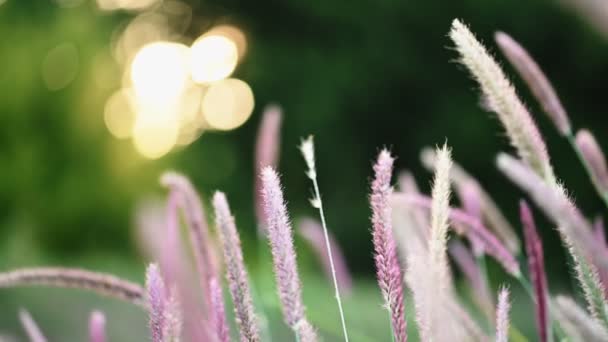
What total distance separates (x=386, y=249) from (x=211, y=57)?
4615mm

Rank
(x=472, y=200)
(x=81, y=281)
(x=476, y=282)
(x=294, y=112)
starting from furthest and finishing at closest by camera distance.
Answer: (x=294, y=112) → (x=476, y=282) → (x=472, y=200) → (x=81, y=281)

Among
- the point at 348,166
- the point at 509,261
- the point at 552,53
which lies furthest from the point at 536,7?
the point at 509,261

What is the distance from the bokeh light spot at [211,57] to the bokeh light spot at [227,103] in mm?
94

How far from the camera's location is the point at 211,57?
4934mm

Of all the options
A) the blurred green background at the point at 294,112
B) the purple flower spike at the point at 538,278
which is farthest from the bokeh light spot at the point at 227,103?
the purple flower spike at the point at 538,278

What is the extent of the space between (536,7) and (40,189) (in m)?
2.77

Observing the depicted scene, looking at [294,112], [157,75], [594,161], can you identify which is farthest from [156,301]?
[294,112]

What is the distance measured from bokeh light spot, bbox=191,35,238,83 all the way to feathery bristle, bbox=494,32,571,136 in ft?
13.7

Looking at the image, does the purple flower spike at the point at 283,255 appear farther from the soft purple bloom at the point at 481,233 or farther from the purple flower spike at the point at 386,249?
the soft purple bloom at the point at 481,233

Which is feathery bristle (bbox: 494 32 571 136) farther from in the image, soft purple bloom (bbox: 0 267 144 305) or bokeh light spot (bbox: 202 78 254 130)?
bokeh light spot (bbox: 202 78 254 130)

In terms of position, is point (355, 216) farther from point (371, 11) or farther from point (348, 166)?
point (371, 11)

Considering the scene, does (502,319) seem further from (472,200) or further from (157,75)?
(157,75)

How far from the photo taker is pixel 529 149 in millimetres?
458

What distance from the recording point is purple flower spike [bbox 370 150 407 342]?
1.30ft
